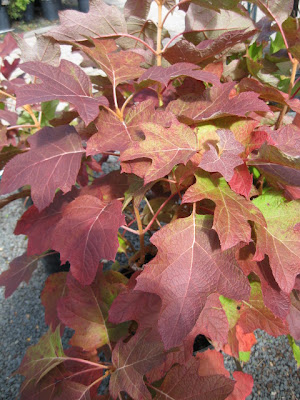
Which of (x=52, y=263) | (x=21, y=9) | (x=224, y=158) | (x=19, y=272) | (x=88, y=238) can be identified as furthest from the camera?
(x=21, y=9)

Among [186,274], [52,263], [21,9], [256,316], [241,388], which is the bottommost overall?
[52,263]

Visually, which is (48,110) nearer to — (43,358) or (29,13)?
(43,358)

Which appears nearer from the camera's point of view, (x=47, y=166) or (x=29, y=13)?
(x=47, y=166)

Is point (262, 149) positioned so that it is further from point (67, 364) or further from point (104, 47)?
point (67, 364)

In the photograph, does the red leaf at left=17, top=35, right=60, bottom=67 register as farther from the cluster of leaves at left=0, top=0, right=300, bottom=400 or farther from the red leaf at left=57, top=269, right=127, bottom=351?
the red leaf at left=57, top=269, right=127, bottom=351

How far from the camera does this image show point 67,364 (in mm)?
775

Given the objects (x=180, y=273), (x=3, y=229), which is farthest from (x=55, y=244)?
(x=3, y=229)

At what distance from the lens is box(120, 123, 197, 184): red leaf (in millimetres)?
542

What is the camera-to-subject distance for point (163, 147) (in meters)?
0.56

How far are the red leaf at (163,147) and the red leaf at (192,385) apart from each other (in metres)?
0.40

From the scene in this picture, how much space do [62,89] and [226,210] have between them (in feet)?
1.20

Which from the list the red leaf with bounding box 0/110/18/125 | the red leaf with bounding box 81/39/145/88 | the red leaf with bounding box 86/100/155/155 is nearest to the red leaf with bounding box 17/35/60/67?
the red leaf with bounding box 81/39/145/88

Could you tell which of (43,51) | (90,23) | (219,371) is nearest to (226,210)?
(219,371)

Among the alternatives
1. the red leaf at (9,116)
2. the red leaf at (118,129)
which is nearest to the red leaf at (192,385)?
the red leaf at (118,129)
